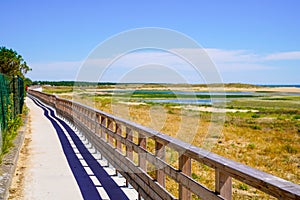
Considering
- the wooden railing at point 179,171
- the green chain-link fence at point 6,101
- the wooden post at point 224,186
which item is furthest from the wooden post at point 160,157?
the green chain-link fence at point 6,101

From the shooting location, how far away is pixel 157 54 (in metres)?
11.9

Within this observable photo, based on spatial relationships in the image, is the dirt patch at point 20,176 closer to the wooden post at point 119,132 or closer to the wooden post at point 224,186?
the wooden post at point 119,132

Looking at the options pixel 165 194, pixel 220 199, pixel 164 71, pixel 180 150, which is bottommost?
pixel 165 194

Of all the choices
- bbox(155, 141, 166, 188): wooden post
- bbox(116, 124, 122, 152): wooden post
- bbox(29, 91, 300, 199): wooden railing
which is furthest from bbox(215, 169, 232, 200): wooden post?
bbox(116, 124, 122, 152): wooden post

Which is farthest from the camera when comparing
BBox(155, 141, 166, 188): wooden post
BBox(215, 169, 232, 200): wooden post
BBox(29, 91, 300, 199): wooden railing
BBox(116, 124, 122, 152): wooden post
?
BBox(116, 124, 122, 152): wooden post

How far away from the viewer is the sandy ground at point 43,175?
656 cm

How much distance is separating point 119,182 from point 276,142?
11.6 meters

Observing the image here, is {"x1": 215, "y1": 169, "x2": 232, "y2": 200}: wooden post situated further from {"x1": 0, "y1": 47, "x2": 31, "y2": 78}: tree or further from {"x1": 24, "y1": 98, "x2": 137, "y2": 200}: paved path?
{"x1": 0, "y1": 47, "x2": 31, "y2": 78}: tree

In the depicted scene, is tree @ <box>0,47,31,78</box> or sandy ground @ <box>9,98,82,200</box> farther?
tree @ <box>0,47,31,78</box>

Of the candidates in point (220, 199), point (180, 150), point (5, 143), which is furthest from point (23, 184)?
point (220, 199)

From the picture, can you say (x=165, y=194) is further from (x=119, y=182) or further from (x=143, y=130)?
(x=119, y=182)

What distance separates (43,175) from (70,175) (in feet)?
1.80

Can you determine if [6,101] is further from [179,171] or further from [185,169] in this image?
[185,169]

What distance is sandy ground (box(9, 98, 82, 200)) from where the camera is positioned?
258 inches
